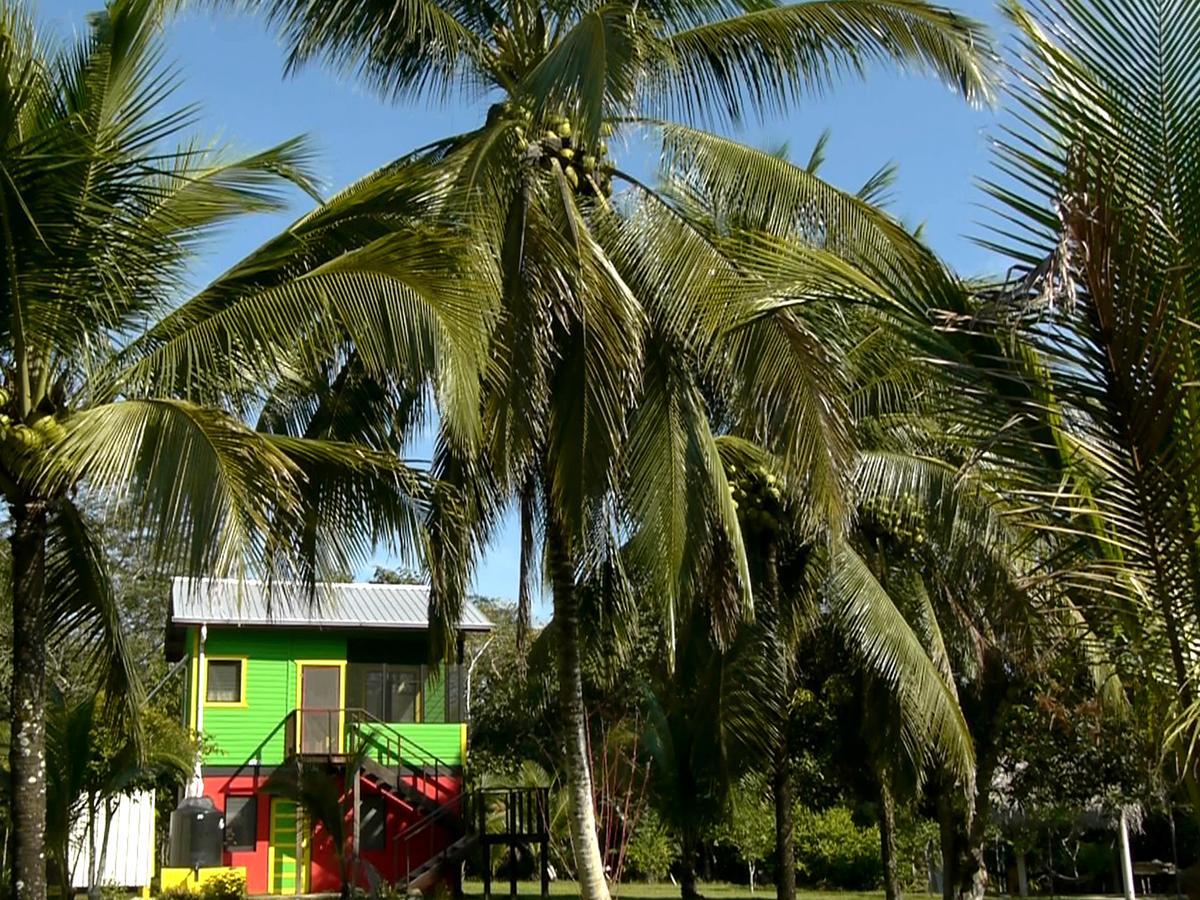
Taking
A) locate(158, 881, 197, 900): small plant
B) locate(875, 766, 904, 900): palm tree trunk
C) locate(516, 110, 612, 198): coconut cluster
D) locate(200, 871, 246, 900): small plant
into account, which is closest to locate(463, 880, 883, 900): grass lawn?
locate(200, 871, 246, 900): small plant

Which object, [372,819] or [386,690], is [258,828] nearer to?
[372,819]

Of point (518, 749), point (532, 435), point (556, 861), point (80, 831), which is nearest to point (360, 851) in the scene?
point (80, 831)

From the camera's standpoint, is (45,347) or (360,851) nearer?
(45,347)

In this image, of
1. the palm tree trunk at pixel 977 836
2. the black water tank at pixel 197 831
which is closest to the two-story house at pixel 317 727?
the black water tank at pixel 197 831

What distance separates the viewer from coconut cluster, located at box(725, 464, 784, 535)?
539 inches

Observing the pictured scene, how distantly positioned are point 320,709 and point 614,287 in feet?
52.8

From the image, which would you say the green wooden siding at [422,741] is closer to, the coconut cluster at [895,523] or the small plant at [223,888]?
the small plant at [223,888]

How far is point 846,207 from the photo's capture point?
10.0m

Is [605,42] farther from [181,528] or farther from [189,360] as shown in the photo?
[181,528]

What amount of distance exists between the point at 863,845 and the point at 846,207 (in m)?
20.5

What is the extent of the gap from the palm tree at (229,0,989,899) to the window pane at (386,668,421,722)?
13947 mm

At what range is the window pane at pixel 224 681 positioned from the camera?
24594 mm

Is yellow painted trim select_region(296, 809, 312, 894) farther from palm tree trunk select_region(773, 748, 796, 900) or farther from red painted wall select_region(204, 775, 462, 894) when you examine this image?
palm tree trunk select_region(773, 748, 796, 900)

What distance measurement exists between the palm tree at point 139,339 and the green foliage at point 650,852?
2082cm
